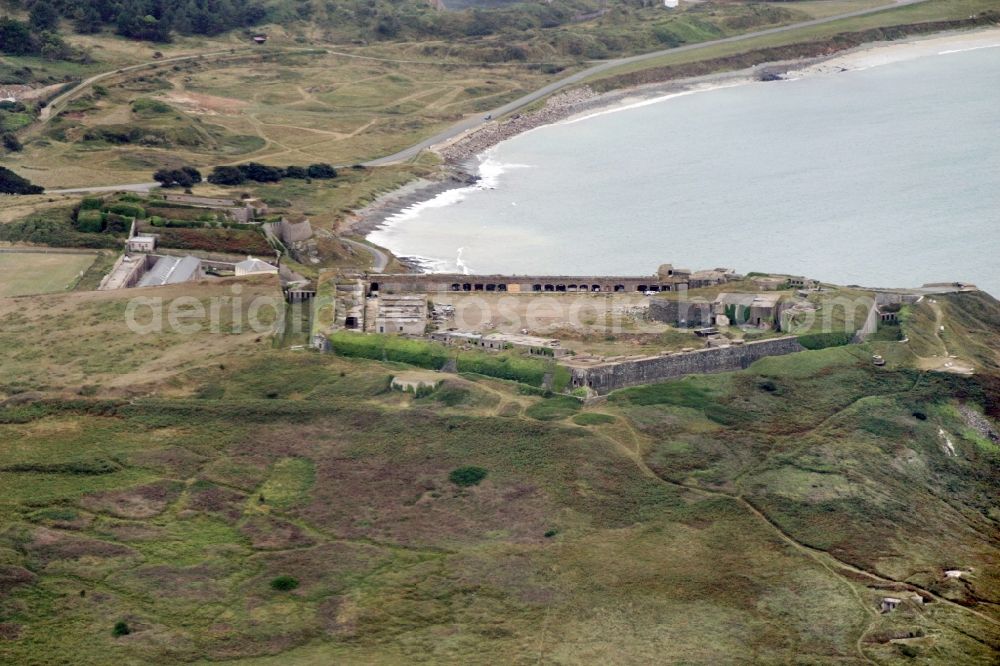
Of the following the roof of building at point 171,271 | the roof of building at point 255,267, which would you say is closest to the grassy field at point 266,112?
the roof of building at point 171,271

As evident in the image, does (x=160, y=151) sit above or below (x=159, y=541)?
above

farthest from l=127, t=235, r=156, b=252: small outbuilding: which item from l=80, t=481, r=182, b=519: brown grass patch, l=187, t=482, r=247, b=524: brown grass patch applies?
l=187, t=482, r=247, b=524: brown grass patch

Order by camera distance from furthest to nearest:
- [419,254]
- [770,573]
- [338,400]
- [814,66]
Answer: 1. [814,66]
2. [419,254]
3. [338,400]
4. [770,573]

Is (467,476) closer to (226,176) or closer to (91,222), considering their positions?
(91,222)

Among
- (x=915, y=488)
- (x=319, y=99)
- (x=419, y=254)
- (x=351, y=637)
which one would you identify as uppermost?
(x=319, y=99)

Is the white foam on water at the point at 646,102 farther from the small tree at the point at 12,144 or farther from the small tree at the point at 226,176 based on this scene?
the small tree at the point at 12,144

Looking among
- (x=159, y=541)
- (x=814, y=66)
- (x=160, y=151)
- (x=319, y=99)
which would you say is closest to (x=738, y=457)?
(x=159, y=541)

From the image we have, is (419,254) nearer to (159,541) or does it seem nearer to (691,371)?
(691,371)

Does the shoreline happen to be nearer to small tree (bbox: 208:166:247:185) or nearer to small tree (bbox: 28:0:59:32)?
small tree (bbox: 208:166:247:185)
